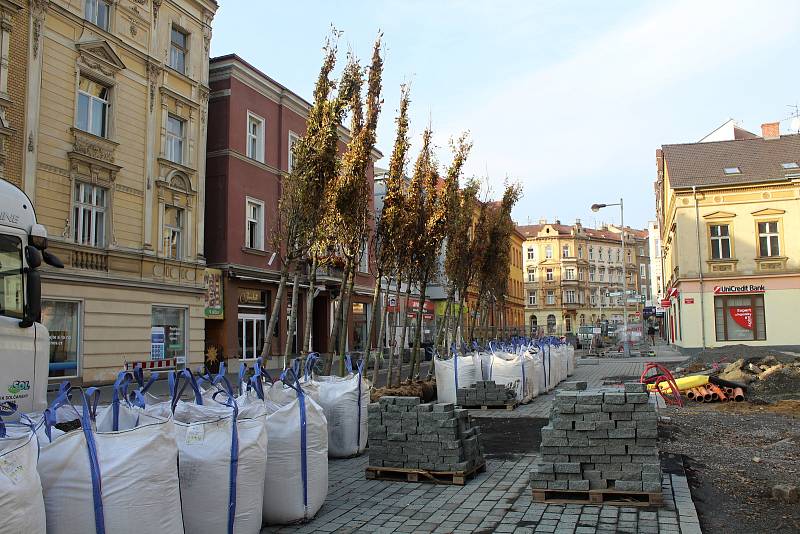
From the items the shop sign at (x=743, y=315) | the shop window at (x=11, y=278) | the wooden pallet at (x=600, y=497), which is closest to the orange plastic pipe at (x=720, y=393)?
the wooden pallet at (x=600, y=497)

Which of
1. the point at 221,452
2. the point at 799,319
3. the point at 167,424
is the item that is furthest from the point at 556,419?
the point at 799,319

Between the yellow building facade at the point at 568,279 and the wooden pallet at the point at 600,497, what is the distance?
87614mm

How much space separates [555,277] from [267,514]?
9208cm

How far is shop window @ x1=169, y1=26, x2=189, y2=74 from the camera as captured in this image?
75.0 feet

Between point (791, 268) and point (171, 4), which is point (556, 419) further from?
point (791, 268)

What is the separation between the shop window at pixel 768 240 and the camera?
3191 centimetres

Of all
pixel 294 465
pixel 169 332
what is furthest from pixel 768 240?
pixel 294 465

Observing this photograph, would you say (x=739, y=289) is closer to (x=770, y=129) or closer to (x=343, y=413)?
(x=770, y=129)

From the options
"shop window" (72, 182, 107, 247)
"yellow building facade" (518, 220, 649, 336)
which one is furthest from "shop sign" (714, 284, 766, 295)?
"yellow building facade" (518, 220, 649, 336)

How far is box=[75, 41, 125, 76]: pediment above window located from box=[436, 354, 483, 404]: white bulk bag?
43.3 ft

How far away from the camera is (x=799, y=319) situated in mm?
30859

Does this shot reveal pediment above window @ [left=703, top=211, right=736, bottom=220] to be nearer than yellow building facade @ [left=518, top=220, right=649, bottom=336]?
Yes

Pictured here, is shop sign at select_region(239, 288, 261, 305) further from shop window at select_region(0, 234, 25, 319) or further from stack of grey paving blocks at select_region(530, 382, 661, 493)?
stack of grey paving blocks at select_region(530, 382, 661, 493)

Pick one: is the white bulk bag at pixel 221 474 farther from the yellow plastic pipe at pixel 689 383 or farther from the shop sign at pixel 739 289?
the shop sign at pixel 739 289
